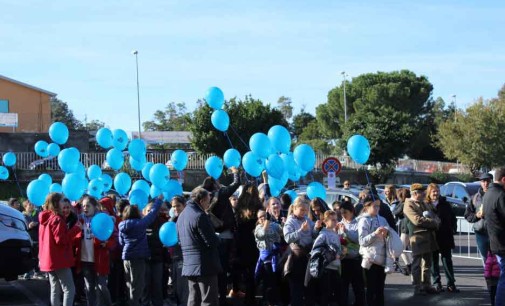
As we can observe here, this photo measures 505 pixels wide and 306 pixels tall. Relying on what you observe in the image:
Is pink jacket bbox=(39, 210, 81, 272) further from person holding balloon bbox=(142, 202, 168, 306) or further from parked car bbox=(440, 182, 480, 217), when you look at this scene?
parked car bbox=(440, 182, 480, 217)

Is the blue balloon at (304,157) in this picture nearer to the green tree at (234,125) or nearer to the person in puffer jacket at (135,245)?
the person in puffer jacket at (135,245)

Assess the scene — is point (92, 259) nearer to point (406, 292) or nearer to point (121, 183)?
point (121, 183)

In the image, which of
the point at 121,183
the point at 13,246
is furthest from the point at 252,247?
the point at 121,183

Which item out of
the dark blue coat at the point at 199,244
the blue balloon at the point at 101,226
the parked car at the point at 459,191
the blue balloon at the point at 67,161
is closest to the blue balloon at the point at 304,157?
the blue balloon at the point at 101,226

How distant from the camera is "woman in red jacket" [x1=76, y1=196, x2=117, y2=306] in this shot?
1015 cm

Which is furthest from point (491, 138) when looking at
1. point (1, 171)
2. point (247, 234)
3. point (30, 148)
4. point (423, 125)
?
point (247, 234)

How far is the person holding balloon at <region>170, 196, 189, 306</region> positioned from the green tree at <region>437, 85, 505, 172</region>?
139ft

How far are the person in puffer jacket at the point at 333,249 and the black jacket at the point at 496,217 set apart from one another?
184cm

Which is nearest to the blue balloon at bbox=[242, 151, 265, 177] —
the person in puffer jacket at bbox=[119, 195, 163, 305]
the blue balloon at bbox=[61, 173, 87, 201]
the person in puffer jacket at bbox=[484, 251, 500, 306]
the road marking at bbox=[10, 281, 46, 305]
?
the blue balloon at bbox=[61, 173, 87, 201]

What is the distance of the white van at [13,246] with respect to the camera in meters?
11.7

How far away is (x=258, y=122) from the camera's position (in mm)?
38344

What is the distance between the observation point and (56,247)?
933 centimetres

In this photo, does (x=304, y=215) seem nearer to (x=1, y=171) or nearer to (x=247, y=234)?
(x=247, y=234)

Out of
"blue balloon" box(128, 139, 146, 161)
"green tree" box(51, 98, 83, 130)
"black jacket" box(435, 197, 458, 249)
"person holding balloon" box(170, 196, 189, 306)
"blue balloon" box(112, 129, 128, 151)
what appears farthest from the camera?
"green tree" box(51, 98, 83, 130)
